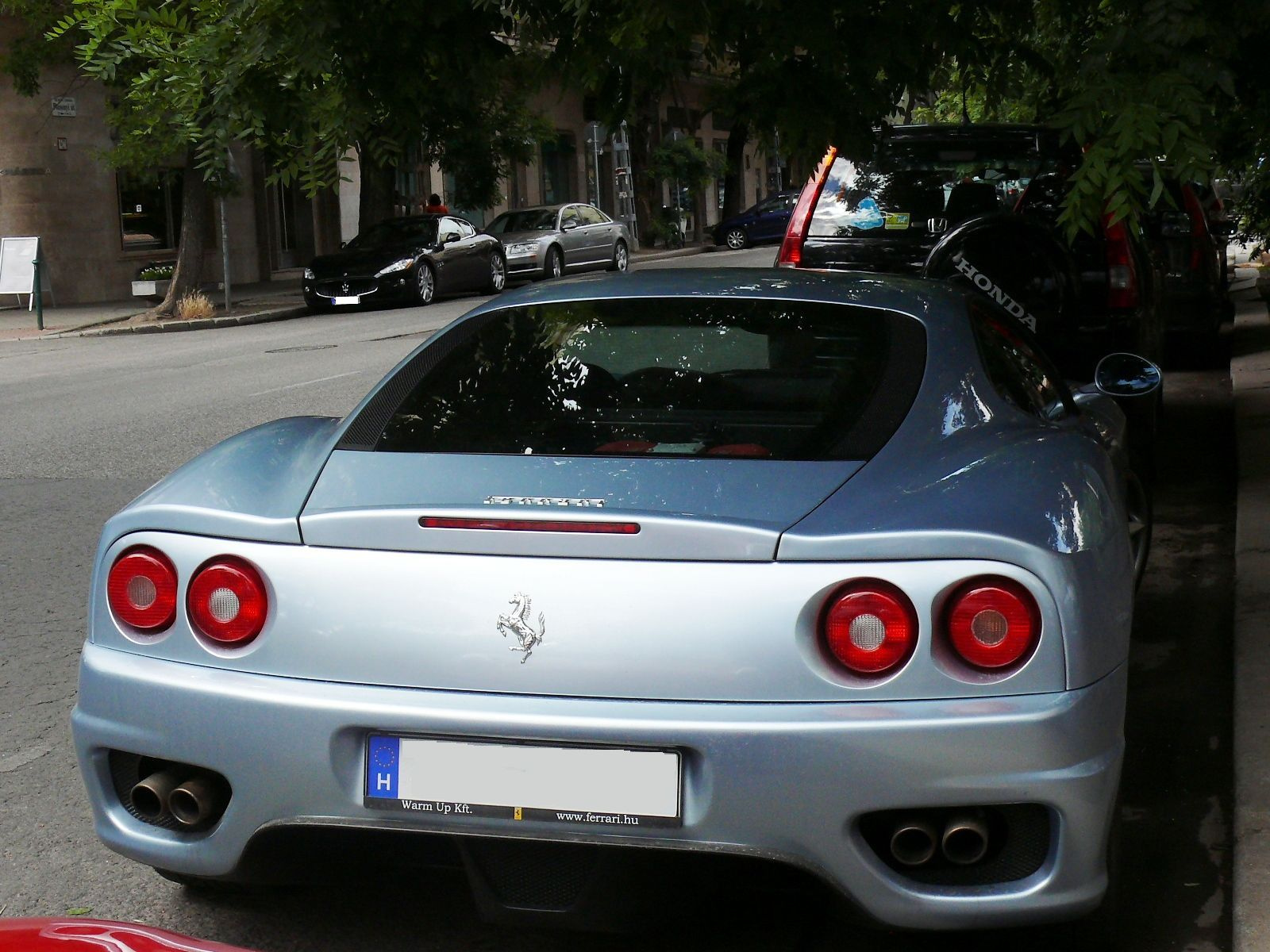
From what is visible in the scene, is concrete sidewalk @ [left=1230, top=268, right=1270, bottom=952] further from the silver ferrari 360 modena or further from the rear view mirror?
the rear view mirror

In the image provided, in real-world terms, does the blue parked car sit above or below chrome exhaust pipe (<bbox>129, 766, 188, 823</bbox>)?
above

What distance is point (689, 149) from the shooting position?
43844 millimetres

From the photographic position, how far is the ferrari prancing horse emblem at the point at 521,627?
282cm

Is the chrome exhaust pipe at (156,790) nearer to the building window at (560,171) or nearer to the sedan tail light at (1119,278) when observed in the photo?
the sedan tail light at (1119,278)

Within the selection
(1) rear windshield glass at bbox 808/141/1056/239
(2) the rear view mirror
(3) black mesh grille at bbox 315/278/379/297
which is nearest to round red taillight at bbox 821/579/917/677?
(2) the rear view mirror

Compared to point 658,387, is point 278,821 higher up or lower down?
lower down

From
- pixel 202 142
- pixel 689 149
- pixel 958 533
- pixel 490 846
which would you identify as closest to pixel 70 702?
pixel 490 846

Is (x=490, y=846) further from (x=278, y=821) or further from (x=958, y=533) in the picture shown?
(x=958, y=533)

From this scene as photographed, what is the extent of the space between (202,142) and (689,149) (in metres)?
36.5

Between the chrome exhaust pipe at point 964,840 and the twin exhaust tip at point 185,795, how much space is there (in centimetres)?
127

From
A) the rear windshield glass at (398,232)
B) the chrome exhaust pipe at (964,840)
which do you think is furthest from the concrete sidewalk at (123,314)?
the chrome exhaust pipe at (964,840)

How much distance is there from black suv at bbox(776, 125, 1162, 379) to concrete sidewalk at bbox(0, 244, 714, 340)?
15.7 meters

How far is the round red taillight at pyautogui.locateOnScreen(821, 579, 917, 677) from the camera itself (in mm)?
2783

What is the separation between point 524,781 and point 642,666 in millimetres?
274
